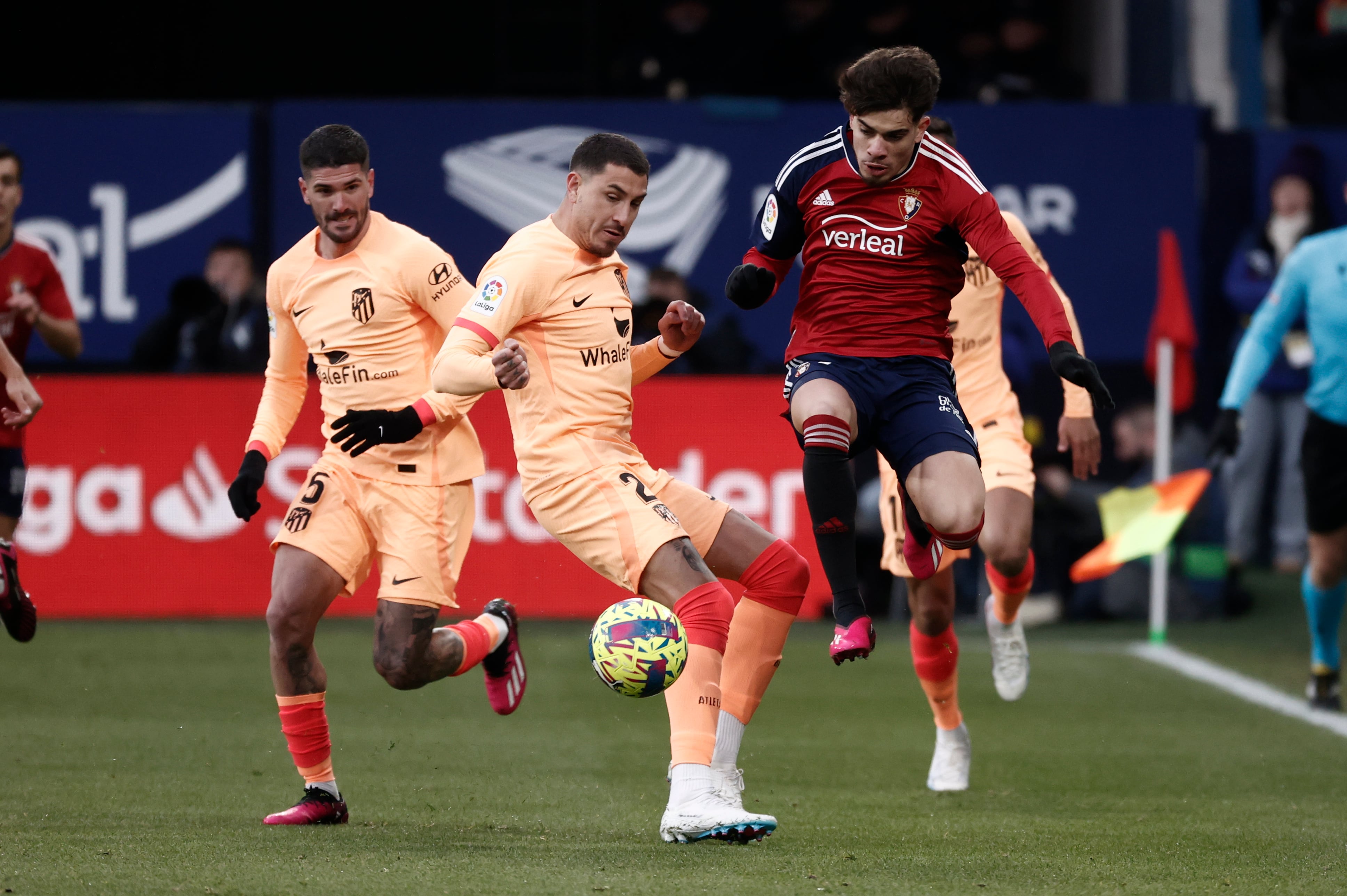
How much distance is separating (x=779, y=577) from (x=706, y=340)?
280 inches

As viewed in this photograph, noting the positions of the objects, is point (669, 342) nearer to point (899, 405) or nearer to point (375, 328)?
point (899, 405)

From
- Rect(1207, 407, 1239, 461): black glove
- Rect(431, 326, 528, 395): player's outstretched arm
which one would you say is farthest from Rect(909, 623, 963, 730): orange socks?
Rect(431, 326, 528, 395): player's outstretched arm

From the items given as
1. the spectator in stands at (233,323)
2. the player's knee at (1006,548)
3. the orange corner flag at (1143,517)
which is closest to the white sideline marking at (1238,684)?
the orange corner flag at (1143,517)

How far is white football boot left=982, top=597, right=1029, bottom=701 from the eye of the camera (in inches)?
297

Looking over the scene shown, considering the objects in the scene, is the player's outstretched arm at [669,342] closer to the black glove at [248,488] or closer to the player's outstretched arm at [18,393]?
the black glove at [248,488]

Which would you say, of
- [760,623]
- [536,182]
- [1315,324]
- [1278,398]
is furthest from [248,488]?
[1278,398]

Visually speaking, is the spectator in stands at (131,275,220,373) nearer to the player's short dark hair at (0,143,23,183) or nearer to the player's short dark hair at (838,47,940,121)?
the player's short dark hair at (0,143,23,183)

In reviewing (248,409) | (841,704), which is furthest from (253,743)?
(248,409)

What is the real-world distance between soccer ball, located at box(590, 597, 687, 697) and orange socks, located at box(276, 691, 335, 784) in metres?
1.13

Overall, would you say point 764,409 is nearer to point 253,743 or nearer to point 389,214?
point 389,214

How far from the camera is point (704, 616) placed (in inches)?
220

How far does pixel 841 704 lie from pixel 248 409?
4.87m

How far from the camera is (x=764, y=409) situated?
38.7 ft

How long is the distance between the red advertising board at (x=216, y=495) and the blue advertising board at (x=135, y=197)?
1700 mm
